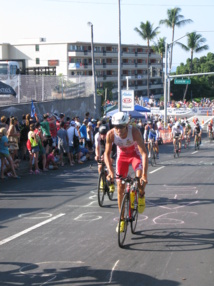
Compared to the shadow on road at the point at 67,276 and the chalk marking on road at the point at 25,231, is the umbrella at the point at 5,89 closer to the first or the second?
the chalk marking on road at the point at 25,231

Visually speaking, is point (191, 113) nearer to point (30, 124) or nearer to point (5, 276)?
point (30, 124)

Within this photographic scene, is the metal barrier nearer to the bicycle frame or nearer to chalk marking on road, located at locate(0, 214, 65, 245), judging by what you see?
chalk marking on road, located at locate(0, 214, 65, 245)

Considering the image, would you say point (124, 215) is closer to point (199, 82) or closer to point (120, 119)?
point (120, 119)

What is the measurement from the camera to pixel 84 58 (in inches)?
3428

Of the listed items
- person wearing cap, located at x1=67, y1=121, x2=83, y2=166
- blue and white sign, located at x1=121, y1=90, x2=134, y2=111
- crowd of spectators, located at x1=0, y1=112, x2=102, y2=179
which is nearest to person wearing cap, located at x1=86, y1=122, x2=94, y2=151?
crowd of spectators, located at x1=0, y1=112, x2=102, y2=179

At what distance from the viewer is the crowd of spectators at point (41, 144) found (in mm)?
16266

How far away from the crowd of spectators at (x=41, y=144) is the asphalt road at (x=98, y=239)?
226 cm

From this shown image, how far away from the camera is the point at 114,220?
9477 millimetres

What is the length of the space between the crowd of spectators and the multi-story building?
191ft

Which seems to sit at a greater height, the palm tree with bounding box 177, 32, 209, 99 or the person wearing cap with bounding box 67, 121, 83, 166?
the palm tree with bounding box 177, 32, 209, 99

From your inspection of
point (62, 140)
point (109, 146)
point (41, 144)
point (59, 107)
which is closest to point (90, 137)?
point (62, 140)

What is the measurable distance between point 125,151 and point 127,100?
21.4m

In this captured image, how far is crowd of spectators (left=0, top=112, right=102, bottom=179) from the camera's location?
1627cm

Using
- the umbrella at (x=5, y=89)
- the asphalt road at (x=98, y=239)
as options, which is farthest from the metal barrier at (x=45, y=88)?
the asphalt road at (x=98, y=239)
